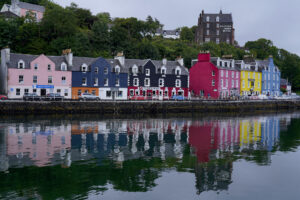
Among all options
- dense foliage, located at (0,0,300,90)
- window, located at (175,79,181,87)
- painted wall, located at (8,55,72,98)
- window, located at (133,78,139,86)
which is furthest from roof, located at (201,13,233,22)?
painted wall, located at (8,55,72,98)

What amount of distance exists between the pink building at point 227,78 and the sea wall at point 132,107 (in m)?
8.26

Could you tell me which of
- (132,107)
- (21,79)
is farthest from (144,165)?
(21,79)

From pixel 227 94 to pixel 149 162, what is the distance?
199 ft

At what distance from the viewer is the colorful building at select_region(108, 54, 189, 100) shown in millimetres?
66562

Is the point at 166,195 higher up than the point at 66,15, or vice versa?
the point at 66,15

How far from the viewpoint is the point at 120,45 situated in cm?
8088

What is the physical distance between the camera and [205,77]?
249 feet

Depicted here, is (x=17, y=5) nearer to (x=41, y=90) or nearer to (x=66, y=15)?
(x=66, y=15)

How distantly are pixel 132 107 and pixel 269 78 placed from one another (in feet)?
171

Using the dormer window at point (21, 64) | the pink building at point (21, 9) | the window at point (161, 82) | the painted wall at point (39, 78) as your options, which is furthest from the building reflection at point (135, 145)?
the pink building at point (21, 9)

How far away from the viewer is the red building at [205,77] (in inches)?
2968

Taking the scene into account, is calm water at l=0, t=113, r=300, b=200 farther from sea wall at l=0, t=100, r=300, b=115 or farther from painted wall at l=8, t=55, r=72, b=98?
painted wall at l=8, t=55, r=72, b=98

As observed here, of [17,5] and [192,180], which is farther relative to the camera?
[17,5]

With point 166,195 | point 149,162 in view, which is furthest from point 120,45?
point 166,195
